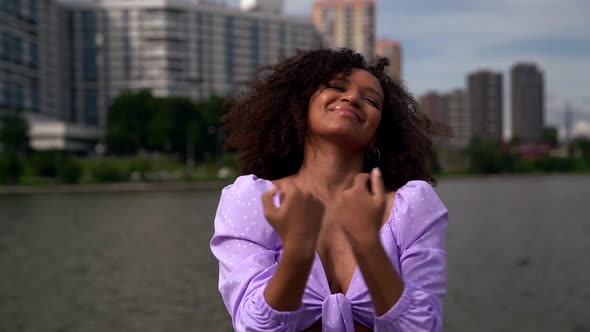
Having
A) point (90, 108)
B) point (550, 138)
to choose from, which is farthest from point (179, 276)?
point (550, 138)

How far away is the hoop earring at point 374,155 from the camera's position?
2359 millimetres

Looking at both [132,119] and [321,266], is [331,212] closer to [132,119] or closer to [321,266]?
[321,266]

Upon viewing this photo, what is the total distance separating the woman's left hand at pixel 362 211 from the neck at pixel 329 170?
0.43 m

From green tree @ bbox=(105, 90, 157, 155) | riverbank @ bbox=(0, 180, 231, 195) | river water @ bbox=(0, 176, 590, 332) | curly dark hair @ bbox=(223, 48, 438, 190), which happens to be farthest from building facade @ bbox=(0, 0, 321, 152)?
curly dark hair @ bbox=(223, 48, 438, 190)

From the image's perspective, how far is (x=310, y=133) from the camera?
7.42 feet

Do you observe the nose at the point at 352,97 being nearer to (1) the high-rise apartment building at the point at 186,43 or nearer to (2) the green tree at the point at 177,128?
(2) the green tree at the point at 177,128

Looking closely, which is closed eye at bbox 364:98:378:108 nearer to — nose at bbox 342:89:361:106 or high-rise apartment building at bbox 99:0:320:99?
nose at bbox 342:89:361:106

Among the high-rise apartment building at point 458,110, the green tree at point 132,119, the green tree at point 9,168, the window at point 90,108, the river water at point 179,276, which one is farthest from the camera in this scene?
the high-rise apartment building at point 458,110

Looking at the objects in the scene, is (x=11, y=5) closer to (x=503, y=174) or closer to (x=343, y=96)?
(x=503, y=174)

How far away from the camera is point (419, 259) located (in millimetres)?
1988

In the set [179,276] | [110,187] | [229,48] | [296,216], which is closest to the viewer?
[296,216]

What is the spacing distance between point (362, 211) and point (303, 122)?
666 mm

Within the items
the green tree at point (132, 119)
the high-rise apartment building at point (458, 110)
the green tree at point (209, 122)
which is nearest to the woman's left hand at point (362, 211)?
the green tree at point (209, 122)

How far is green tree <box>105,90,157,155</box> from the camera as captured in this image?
263ft
